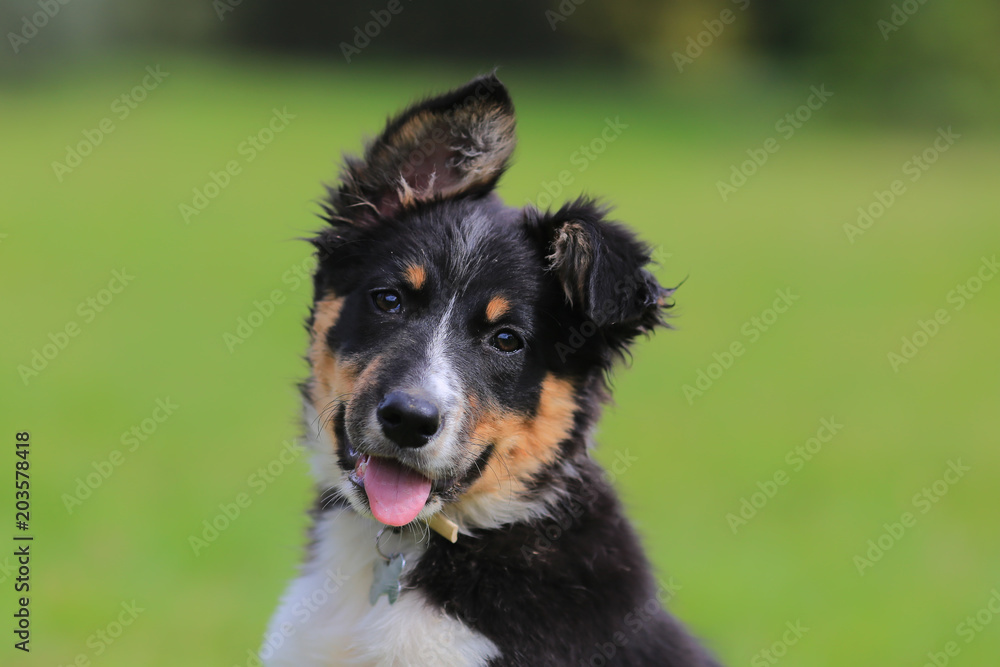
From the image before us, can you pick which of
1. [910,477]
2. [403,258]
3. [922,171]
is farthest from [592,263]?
[922,171]

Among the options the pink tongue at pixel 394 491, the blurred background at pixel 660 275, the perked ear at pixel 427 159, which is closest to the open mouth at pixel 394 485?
the pink tongue at pixel 394 491

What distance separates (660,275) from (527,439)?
833 cm

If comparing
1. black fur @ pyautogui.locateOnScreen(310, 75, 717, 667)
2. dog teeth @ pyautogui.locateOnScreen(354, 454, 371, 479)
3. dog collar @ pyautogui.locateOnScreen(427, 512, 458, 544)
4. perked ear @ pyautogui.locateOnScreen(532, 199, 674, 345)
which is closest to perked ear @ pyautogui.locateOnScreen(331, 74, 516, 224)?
black fur @ pyautogui.locateOnScreen(310, 75, 717, 667)

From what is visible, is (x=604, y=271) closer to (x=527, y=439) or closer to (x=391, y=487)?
(x=527, y=439)

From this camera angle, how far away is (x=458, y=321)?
4.39 meters

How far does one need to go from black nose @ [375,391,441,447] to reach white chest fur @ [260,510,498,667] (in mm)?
535

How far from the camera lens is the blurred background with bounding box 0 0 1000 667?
294 inches

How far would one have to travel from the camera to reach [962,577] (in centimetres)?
830

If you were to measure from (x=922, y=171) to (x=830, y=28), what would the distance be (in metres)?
7.71

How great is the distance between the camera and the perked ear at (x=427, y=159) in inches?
183

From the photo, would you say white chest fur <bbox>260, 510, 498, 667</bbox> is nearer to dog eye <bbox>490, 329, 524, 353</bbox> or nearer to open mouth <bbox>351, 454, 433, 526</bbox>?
open mouth <bbox>351, 454, 433, 526</bbox>

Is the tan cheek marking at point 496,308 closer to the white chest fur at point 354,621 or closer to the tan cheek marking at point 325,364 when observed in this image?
the tan cheek marking at point 325,364

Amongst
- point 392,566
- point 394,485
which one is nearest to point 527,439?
point 394,485

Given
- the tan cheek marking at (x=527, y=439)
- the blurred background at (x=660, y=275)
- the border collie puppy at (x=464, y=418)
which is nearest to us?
the border collie puppy at (x=464, y=418)
